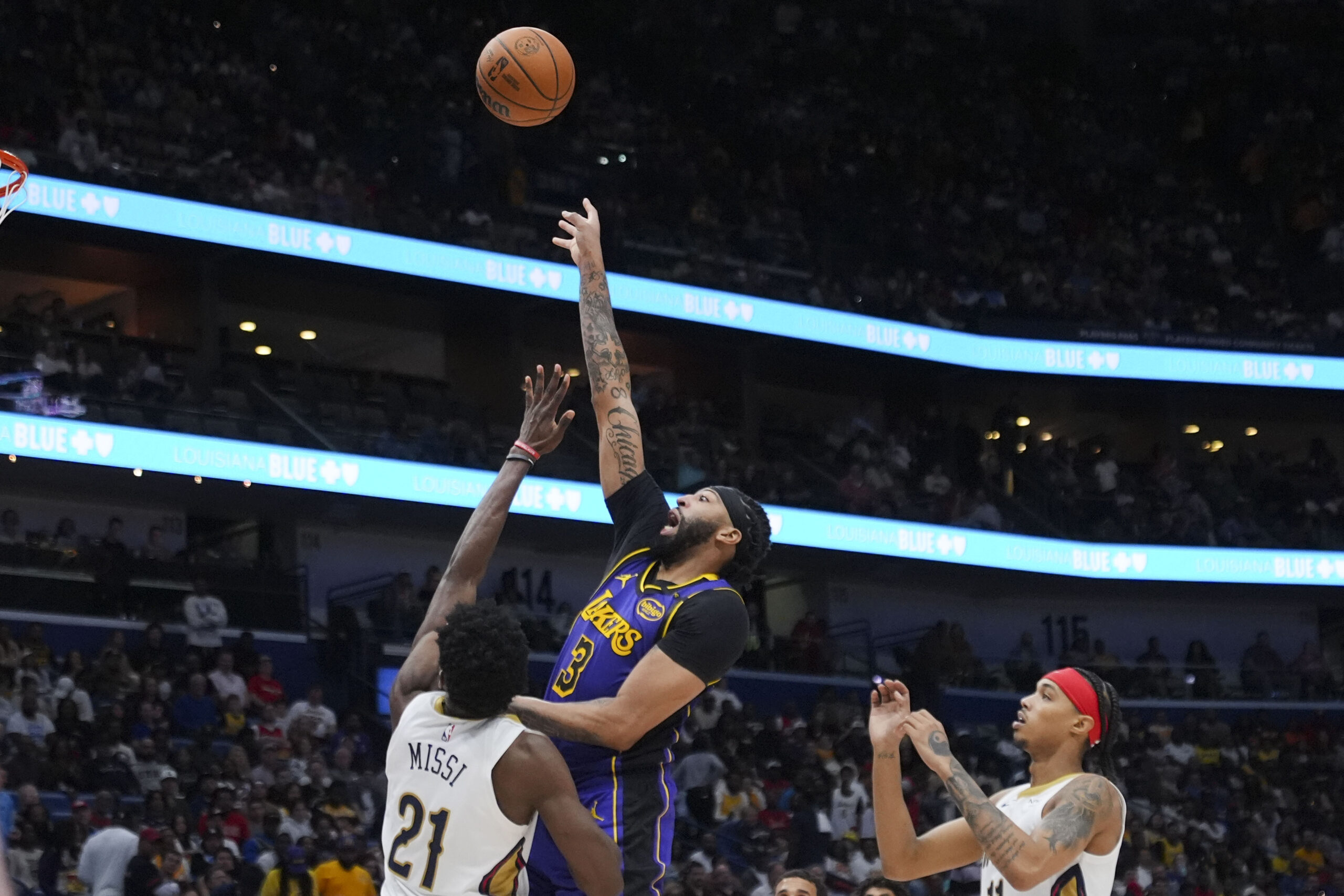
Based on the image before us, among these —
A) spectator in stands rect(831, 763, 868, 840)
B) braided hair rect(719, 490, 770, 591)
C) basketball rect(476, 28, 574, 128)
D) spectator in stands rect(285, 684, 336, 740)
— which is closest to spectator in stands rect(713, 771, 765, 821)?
spectator in stands rect(831, 763, 868, 840)

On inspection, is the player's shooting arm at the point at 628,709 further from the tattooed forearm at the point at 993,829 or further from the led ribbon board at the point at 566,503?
the led ribbon board at the point at 566,503

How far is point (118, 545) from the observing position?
16.7 meters

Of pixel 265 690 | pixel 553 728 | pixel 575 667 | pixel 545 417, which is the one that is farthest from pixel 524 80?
pixel 265 690

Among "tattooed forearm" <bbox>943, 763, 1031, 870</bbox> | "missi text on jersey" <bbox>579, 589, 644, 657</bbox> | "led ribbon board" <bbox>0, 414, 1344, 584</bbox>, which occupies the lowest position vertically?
"tattooed forearm" <bbox>943, 763, 1031, 870</bbox>

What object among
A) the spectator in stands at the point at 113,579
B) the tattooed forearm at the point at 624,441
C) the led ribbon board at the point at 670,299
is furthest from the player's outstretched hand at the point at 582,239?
the led ribbon board at the point at 670,299

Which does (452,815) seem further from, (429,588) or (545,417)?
(429,588)

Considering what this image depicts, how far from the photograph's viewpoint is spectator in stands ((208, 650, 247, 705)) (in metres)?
14.6

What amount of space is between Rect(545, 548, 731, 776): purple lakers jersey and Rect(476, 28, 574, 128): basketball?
2832 mm

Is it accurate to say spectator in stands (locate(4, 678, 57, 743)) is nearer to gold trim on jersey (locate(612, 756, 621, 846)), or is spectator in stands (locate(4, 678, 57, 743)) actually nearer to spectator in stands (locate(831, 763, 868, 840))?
spectator in stands (locate(831, 763, 868, 840))

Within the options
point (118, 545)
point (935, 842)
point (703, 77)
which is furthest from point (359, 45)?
point (935, 842)

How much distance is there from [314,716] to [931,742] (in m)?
10.9

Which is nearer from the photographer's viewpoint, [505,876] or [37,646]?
[505,876]

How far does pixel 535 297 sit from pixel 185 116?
15.4ft

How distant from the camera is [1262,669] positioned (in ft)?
79.3
